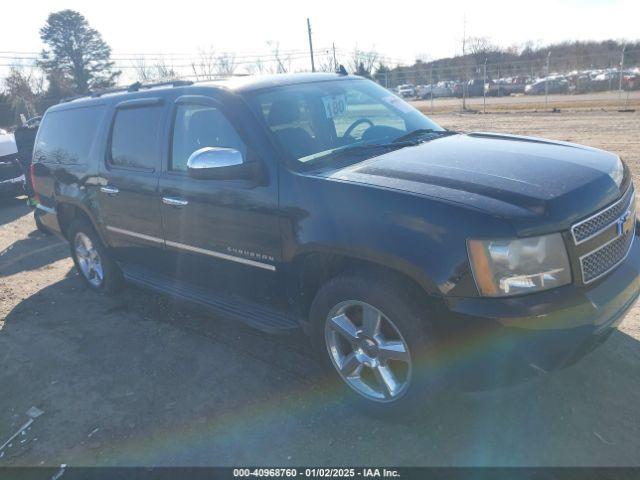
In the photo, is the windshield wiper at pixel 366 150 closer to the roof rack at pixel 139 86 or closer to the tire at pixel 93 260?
the roof rack at pixel 139 86

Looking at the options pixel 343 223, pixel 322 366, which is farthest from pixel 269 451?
pixel 343 223

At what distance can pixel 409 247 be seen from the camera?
2.49 meters

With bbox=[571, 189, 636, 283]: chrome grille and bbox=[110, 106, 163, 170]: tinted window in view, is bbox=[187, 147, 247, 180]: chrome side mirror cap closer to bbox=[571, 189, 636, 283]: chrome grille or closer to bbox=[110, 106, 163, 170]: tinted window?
bbox=[110, 106, 163, 170]: tinted window

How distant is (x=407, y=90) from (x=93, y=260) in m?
42.7

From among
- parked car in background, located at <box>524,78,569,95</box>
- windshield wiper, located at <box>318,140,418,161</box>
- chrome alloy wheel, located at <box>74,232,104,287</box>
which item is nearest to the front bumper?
windshield wiper, located at <box>318,140,418,161</box>

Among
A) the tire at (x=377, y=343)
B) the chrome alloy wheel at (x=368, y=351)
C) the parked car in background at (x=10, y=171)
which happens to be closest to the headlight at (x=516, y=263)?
the tire at (x=377, y=343)

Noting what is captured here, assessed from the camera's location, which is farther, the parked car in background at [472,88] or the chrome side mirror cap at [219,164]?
the parked car in background at [472,88]

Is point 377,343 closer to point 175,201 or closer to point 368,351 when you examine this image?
point 368,351

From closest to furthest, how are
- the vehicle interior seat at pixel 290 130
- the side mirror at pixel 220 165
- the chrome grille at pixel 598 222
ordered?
the chrome grille at pixel 598 222
the side mirror at pixel 220 165
the vehicle interior seat at pixel 290 130

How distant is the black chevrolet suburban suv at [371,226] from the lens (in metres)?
2.37

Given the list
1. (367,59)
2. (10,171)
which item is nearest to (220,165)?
(10,171)

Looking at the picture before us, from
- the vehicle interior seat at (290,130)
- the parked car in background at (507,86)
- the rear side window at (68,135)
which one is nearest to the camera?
the vehicle interior seat at (290,130)

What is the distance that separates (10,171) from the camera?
34.0 feet

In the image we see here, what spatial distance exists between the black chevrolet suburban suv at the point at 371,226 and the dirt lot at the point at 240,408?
36 cm
